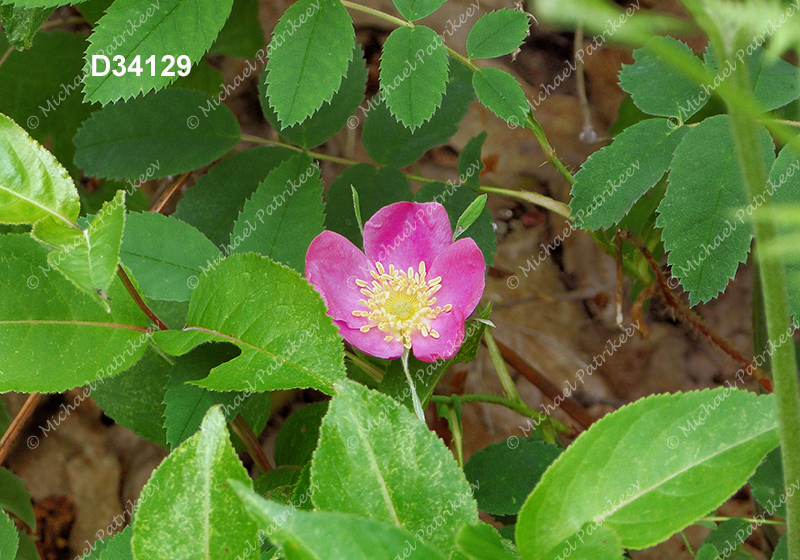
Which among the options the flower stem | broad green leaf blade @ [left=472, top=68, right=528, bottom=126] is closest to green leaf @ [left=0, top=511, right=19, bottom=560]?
the flower stem

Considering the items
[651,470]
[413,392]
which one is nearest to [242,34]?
[413,392]

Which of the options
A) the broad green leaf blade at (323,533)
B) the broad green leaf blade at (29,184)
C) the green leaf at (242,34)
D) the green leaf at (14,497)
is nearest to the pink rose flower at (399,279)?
the broad green leaf blade at (29,184)

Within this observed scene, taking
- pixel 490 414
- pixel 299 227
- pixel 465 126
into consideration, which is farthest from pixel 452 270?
pixel 465 126

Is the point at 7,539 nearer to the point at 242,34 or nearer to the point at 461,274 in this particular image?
the point at 461,274

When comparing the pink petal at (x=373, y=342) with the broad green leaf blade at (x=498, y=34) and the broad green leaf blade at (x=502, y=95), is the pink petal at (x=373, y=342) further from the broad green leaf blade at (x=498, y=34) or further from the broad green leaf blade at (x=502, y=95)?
the broad green leaf blade at (x=498, y=34)

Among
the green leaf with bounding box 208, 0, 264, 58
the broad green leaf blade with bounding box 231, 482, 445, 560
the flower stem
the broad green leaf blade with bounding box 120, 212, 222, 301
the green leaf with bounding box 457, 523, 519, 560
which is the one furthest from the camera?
the green leaf with bounding box 208, 0, 264, 58

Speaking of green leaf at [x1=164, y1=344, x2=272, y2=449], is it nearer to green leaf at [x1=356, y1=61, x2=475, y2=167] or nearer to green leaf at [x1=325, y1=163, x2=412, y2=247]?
green leaf at [x1=325, y1=163, x2=412, y2=247]
